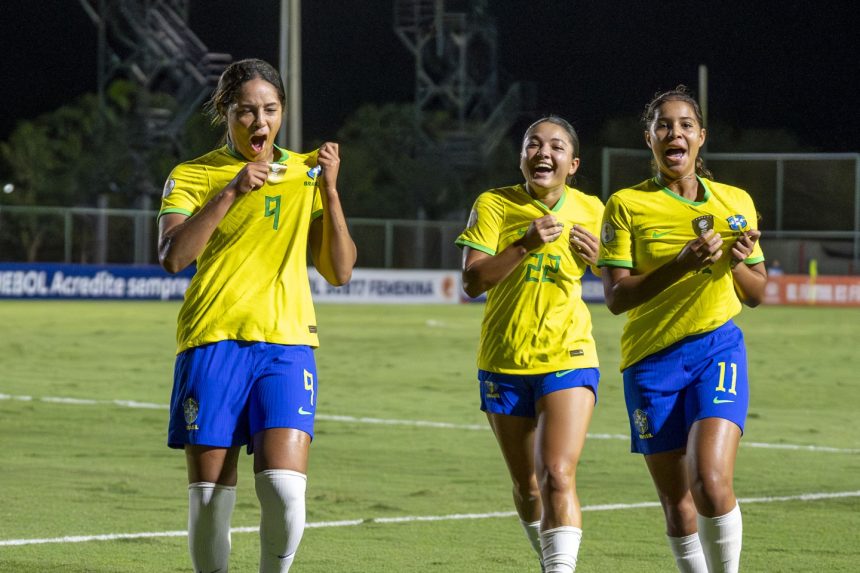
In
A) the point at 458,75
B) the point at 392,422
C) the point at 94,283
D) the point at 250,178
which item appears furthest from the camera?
the point at 458,75

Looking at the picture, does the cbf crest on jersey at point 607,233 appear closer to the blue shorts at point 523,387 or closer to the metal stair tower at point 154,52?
the blue shorts at point 523,387

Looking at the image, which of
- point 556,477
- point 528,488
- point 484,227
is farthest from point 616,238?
point 528,488

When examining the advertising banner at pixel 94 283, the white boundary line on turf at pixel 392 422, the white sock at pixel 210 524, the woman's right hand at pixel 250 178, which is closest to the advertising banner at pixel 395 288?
the advertising banner at pixel 94 283

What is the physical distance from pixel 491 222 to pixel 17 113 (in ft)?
256

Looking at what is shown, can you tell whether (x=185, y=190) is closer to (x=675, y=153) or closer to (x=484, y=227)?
(x=484, y=227)

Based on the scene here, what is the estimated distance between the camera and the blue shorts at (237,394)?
5434 mm

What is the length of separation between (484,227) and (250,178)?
5.09 ft

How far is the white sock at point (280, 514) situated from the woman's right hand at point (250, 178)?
98 centimetres

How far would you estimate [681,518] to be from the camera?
5988mm

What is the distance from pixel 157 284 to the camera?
4056cm

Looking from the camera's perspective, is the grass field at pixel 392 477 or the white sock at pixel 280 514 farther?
the grass field at pixel 392 477

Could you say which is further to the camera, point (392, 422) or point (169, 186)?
point (392, 422)

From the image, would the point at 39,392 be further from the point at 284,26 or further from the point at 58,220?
the point at 58,220

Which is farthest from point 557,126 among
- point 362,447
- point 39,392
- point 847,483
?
point 39,392
